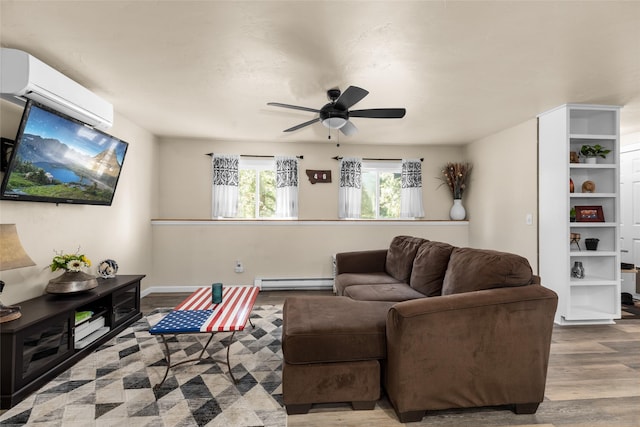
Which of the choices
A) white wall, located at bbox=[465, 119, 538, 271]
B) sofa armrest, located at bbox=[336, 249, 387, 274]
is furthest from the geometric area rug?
white wall, located at bbox=[465, 119, 538, 271]

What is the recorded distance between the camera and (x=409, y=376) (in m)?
1.65

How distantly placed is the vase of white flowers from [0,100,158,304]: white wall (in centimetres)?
15

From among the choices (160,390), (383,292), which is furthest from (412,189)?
(160,390)

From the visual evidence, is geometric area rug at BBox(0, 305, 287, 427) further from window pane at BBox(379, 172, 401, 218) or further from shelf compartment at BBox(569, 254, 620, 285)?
shelf compartment at BBox(569, 254, 620, 285)

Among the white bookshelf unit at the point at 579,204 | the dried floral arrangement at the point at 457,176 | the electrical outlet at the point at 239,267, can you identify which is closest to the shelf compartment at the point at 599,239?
the white bookshelf unit at the point at 579,204

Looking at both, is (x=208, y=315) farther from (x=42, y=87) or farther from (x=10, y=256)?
(x=42, y=87)

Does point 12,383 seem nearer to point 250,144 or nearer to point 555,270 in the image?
point 250,144

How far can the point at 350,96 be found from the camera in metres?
2.28

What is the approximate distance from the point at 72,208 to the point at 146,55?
1709 millimetres

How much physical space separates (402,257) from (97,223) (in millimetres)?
3320

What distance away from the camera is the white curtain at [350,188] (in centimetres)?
490

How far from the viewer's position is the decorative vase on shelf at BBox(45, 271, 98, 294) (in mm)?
2471

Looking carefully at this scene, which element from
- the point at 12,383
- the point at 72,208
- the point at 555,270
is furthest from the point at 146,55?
the point at 555,270

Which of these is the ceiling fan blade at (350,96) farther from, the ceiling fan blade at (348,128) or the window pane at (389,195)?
the window pane at (389,195)
